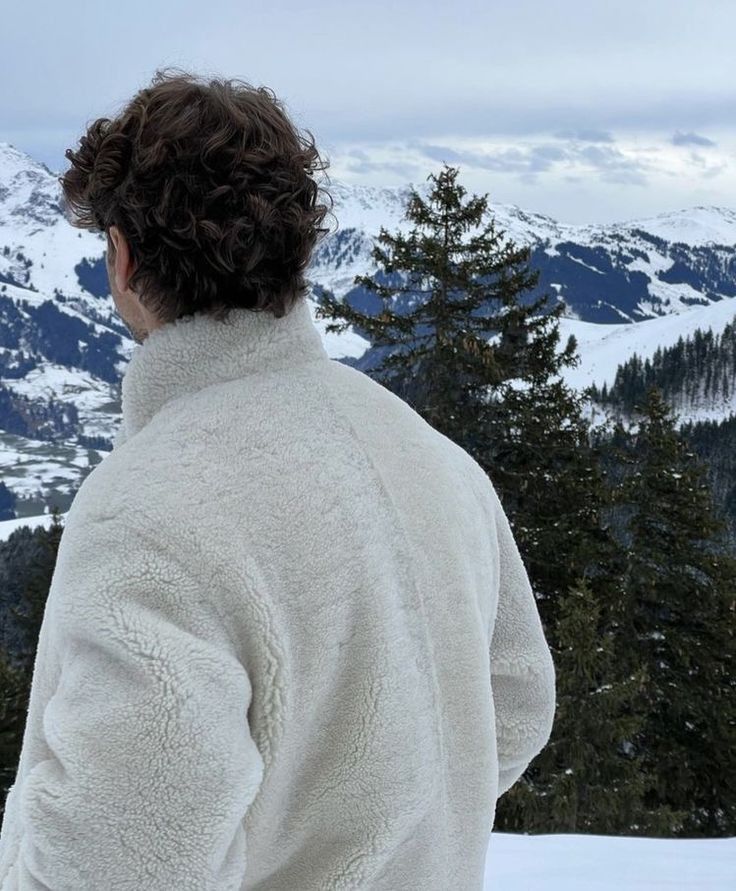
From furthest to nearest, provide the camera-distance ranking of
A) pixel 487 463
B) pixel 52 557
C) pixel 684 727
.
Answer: pixel 52 557, pixel 684 727, pixel 487 463

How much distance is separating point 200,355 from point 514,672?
103 cm

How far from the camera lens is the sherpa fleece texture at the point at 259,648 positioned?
128 centimetres

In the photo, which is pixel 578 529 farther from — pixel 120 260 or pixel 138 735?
pixel 138 735

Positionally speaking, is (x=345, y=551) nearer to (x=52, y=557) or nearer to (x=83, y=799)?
(x=83, y=799)

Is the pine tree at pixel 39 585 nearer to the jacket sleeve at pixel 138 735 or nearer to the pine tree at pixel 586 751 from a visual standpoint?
the pine tree at pixel 586 751

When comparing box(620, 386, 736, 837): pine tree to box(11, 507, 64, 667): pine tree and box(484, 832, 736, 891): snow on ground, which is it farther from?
box(11, 507, 64, 667): pine tree

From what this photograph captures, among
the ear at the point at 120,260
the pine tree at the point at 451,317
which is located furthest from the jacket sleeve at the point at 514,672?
the pine tree at the point at 451,317

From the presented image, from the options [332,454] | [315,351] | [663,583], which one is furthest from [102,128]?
[663,583]

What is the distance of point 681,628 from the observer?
1614 centimetres

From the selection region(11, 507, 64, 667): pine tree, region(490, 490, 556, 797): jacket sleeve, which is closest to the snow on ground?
region(490, 490, 556, 797): jacket sleeve

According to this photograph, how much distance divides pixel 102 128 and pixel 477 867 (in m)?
1.48

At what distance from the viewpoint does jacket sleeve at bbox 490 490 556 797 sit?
2039 mm

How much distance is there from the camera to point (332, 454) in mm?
1473

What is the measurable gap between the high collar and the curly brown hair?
0.02 metres
